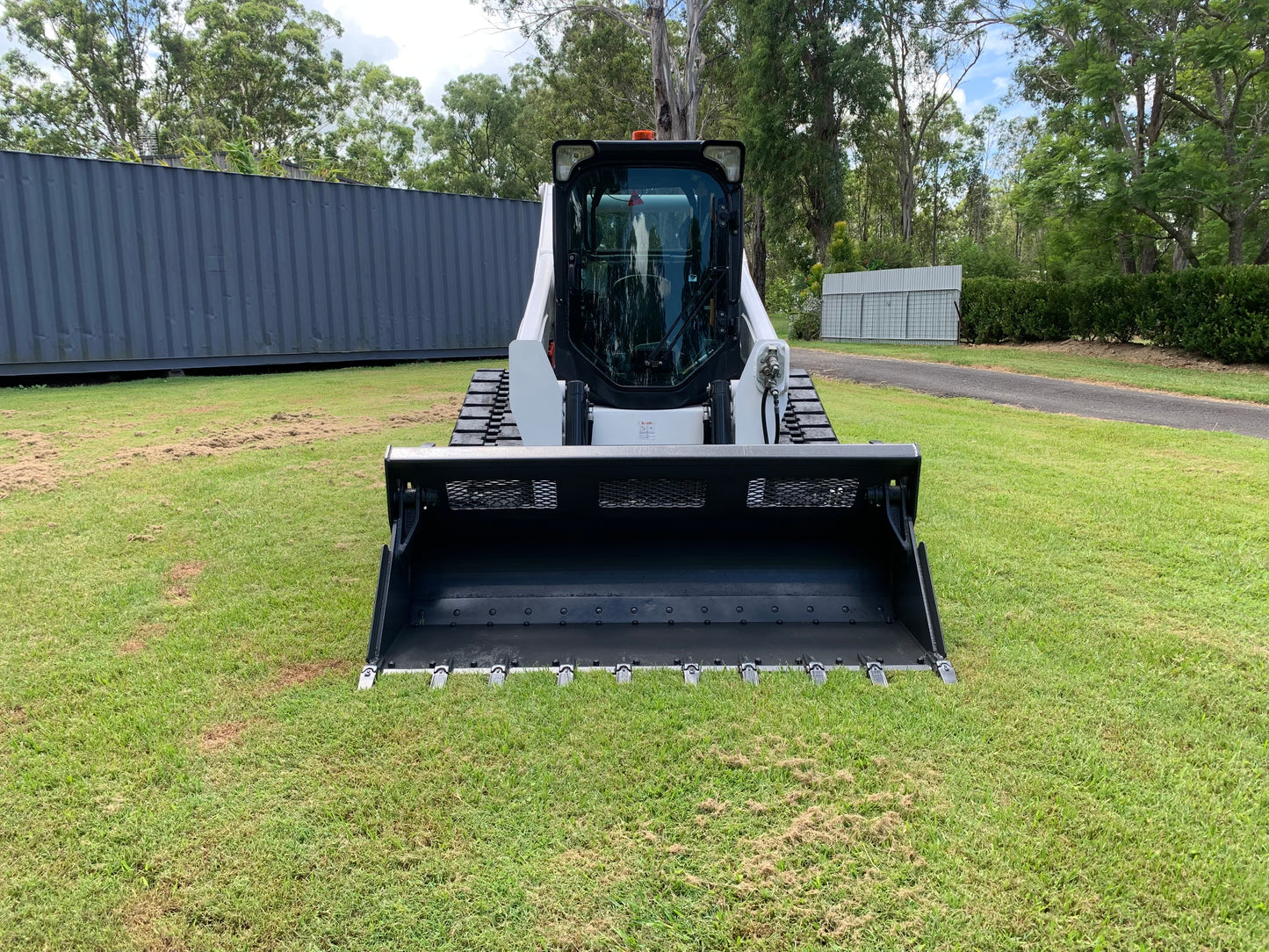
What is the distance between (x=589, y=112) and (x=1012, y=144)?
27.8 meters

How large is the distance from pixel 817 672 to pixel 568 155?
284 cm

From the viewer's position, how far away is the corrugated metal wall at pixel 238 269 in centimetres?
1131

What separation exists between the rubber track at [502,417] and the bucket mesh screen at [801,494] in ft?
4.23

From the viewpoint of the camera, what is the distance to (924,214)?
1949 inches

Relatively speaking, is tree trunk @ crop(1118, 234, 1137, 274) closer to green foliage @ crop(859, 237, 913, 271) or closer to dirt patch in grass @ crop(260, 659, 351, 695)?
green foliage @ crop(859, 237, 913, 271)

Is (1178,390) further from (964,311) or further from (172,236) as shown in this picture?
(172,236)

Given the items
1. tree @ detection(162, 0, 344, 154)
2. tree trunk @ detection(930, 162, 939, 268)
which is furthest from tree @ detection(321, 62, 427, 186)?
tree trunk @ detection(930, 162, 939, 268)

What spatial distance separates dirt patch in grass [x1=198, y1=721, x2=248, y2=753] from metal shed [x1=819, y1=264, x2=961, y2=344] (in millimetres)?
21421

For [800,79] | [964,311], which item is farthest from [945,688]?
[800,79]

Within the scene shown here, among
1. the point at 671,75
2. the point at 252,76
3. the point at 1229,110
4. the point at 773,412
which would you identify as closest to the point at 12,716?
the point at 773,412

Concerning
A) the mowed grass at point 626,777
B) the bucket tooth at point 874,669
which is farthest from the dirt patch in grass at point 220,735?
the bucket tooth at point 874,669

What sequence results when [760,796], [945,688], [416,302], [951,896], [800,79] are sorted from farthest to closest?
[800,79]
[416,302]
[945,688]
[760,796]
[951,896]

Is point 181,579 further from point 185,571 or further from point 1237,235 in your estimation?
point 1237,235

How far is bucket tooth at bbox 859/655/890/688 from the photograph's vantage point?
9.39ft
